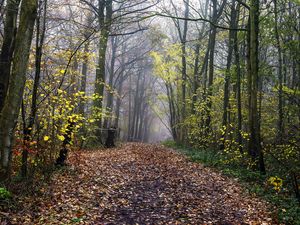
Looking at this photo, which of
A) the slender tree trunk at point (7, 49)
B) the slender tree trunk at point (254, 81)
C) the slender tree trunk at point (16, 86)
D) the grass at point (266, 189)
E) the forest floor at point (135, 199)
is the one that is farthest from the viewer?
the slender tree trunk at point (254, 81)

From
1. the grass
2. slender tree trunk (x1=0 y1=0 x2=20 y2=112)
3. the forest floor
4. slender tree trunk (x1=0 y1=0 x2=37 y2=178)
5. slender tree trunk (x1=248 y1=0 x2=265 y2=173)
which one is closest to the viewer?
the forest floor

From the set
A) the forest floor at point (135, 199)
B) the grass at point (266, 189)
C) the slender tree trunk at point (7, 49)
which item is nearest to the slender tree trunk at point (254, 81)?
the grass at point (266, 189)

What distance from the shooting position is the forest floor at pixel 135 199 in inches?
249

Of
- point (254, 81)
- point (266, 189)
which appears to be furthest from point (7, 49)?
point (266, 189)

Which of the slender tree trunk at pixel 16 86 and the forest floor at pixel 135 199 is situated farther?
the slender tree trunk at pixel 16 86

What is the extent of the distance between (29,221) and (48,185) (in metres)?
1.97

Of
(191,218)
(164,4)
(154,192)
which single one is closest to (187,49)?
(164,4)

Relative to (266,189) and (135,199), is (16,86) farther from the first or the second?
(266,189)

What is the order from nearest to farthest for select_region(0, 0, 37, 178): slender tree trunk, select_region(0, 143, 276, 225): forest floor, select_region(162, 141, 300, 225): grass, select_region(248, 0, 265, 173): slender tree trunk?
select_region(0, 143, 276, 225): forest floor, select_region(0, 0, 37, 178): slender tree trunk, select_region(162, 141, 300, 225): grass, select_region(248, 0, 265, 173): slender tree trunk

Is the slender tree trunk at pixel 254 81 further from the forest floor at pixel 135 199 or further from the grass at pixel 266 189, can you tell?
the forest floor at pixel 135 199

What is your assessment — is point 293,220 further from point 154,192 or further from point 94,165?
point 94,165

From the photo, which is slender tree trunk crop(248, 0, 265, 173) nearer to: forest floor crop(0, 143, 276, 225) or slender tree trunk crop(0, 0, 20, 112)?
forest floor crop(0, 143, 276, 225)

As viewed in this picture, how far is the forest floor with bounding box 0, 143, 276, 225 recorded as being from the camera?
6312 millimetres

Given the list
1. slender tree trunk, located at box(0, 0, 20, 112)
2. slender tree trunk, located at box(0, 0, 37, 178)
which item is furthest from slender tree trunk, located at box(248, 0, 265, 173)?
slender tree trunk, located at box(0, 0, 20, 112)
